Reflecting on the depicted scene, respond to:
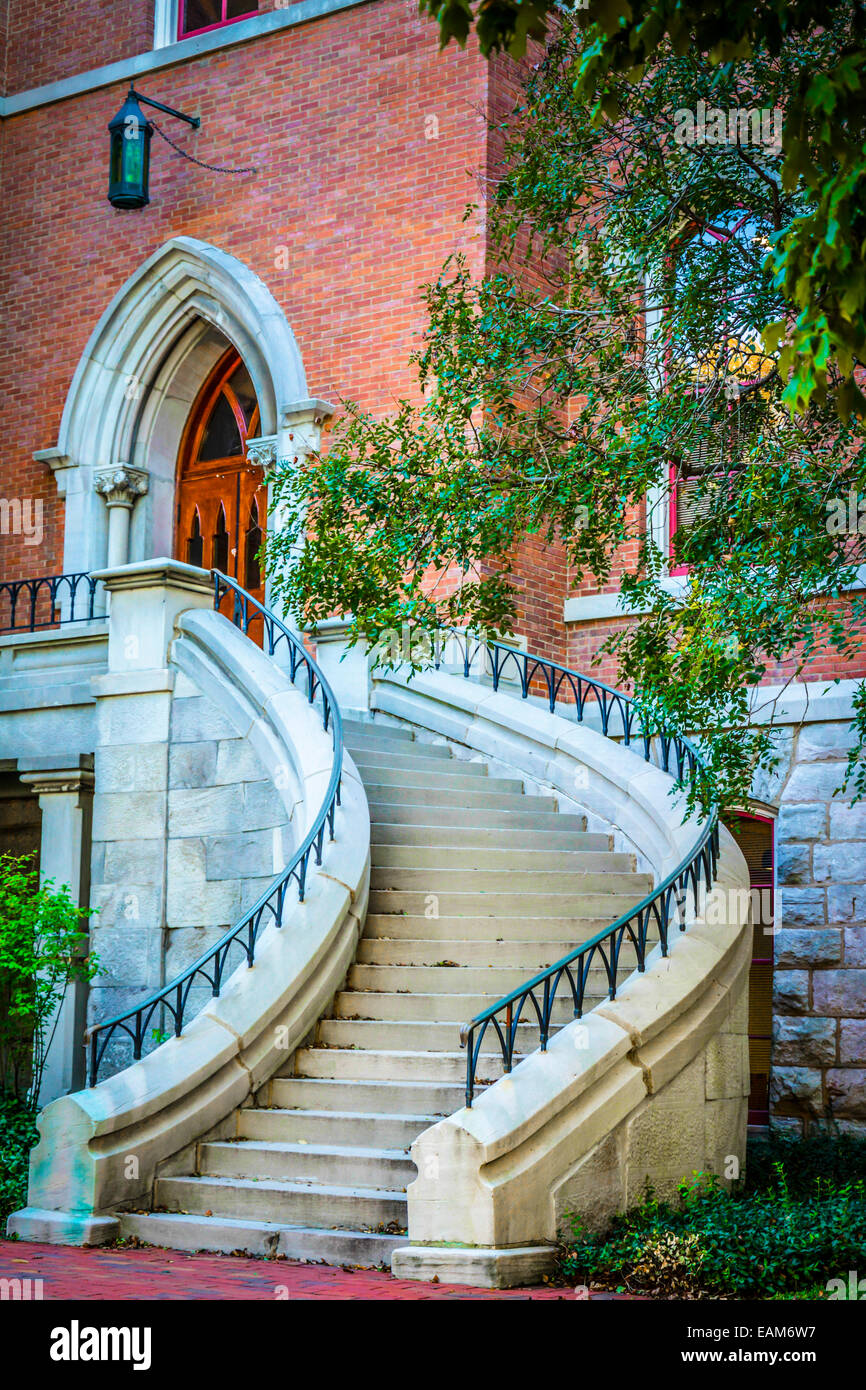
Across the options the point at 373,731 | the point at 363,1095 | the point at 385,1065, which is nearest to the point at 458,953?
the point at 385,1065

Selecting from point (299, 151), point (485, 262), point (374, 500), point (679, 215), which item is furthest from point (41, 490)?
point (679, 215)

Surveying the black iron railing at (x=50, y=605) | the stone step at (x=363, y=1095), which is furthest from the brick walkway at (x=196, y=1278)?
the black iron railing at (x=50, y=605)

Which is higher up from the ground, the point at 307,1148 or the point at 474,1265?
the point at 307,1148

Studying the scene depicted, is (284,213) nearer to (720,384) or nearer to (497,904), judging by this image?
(720,384)

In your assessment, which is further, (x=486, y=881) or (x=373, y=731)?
(x=373, y=731)

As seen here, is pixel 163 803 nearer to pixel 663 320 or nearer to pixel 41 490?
pixel 663 320

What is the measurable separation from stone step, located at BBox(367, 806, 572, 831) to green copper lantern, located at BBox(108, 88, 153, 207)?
7983 millimetres

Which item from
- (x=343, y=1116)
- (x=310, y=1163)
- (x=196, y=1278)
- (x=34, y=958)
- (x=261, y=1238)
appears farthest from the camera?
(x=34, y=958)

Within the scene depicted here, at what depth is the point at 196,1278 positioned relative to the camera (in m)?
6.51

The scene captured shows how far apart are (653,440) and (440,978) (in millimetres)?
3350

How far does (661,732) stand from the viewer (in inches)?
316

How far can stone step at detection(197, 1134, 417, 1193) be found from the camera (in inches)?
295

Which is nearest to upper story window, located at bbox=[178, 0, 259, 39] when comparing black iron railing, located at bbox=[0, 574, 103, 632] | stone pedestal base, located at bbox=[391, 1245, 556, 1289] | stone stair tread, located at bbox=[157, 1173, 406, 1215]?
black iron railing, located at bbox=[0, 574, 103, 632]

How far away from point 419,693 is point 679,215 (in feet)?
17.0
